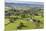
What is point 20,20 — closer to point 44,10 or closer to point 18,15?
point 18,15

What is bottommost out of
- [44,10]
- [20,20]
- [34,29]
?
[34,29]

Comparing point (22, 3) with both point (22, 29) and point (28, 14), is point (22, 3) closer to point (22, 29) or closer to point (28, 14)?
point (28, 14)

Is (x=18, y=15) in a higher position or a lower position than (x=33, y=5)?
lower

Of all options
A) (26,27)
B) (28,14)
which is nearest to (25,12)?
(28,14)

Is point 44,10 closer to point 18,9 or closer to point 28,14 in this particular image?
point 28,14

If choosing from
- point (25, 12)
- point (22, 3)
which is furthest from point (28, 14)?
point (22, 3)

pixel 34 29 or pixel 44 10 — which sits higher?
pixel 44 10
